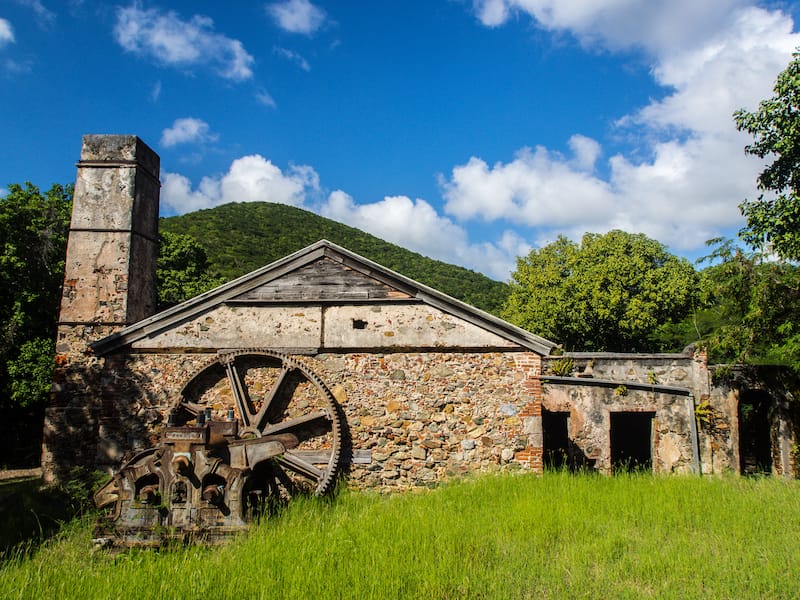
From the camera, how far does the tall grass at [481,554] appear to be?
533 cm

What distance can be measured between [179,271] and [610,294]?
20.6 meters

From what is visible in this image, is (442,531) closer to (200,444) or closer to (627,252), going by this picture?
(200,444)

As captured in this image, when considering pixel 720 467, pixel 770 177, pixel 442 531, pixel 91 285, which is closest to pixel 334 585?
pixel 442 531

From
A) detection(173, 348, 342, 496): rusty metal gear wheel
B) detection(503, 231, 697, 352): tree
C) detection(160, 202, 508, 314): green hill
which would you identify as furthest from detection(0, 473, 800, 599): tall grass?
detection(160, 202, 508, 314): green hill

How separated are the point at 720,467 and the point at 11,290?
21584 mm

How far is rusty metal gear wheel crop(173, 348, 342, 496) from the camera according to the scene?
9602 mm

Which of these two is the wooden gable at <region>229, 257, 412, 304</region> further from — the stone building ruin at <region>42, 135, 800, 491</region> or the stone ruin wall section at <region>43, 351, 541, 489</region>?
the stone ruin wall section at <region>43, 351, 541, 489</region>

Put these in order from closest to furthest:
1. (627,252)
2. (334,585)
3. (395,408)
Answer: (334,585), (395,408), (627,252)

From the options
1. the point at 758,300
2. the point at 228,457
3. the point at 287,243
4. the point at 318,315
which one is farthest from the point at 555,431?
the point at 287,243

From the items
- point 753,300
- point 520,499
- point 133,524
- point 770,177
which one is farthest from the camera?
point 770,177

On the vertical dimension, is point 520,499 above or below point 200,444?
below

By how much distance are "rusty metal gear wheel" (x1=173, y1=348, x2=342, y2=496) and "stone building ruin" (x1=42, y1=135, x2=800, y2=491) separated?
0.20 feet

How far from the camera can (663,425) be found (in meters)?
12.4

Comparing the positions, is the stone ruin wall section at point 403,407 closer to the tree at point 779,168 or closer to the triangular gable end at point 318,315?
the triangular gable end at point 318,315
